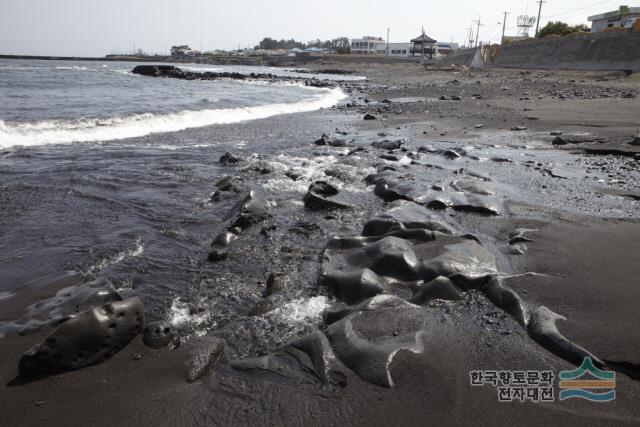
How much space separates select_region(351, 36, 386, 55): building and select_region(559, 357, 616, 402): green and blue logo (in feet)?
419

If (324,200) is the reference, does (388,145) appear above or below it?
above

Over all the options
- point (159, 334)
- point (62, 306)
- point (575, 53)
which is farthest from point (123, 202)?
point (575, 53)

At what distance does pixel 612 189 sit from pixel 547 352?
482 cm

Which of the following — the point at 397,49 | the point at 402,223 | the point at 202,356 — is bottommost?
the point at 202,356

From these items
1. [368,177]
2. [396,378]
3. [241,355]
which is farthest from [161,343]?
[368,177]

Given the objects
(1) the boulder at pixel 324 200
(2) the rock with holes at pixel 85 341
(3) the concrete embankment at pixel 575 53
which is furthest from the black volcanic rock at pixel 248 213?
(3) the concrete embankment at pixel 575 53

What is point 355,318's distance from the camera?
3.09m

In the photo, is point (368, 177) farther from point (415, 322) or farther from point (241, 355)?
point (241, 355)

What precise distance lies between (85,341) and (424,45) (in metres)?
102

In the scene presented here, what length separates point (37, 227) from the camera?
16.5ft

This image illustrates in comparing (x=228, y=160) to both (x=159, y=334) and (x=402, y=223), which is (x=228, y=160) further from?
(x=159, y=334)

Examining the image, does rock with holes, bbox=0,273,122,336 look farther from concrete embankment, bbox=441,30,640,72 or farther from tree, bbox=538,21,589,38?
tree, bbox=538,21,589,38

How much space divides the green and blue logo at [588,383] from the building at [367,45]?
419 feet

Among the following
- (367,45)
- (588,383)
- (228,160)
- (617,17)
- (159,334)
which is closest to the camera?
(588,383)
